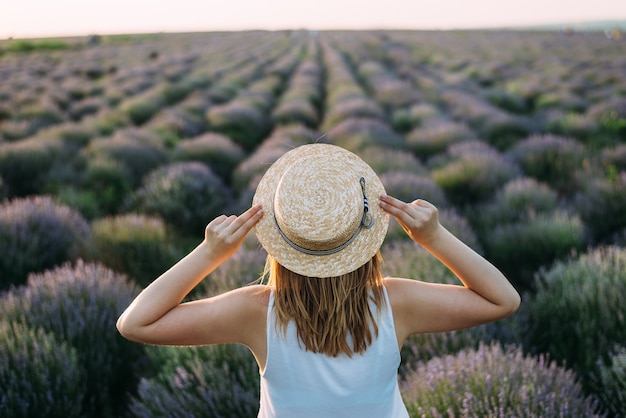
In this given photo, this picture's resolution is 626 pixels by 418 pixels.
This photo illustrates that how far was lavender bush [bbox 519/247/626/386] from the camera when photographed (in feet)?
9.18

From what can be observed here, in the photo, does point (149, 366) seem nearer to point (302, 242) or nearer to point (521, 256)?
point (302, 242)

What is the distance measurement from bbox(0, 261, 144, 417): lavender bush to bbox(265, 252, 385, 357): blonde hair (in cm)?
179

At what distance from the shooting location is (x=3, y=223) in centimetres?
416

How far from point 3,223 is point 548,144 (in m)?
6.45

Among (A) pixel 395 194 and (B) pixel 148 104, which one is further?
(B) pixel 148 104

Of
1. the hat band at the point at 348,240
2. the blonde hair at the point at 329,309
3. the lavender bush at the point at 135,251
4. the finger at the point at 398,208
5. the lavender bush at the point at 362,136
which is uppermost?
the finger at the point at 398,208

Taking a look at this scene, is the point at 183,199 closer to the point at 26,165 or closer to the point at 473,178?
the point at 26,165

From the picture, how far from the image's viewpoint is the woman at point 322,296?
128 cm

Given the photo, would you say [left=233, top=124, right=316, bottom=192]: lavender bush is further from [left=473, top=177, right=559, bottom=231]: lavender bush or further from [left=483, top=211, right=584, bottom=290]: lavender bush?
[left=483, top=211, right=584, bottom=290]: lavender bush

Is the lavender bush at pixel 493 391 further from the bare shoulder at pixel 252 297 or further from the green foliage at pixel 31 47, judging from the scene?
the green foliage at pixel 31 47

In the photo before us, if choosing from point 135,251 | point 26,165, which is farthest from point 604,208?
point 26,165

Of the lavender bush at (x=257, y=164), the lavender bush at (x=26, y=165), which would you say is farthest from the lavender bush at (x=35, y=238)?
the lavender bush at (x=26, y=165)

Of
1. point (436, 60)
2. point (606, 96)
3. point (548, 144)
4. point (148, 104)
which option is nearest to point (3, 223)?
point (548, 144)

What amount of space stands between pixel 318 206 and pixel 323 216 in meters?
0.03
